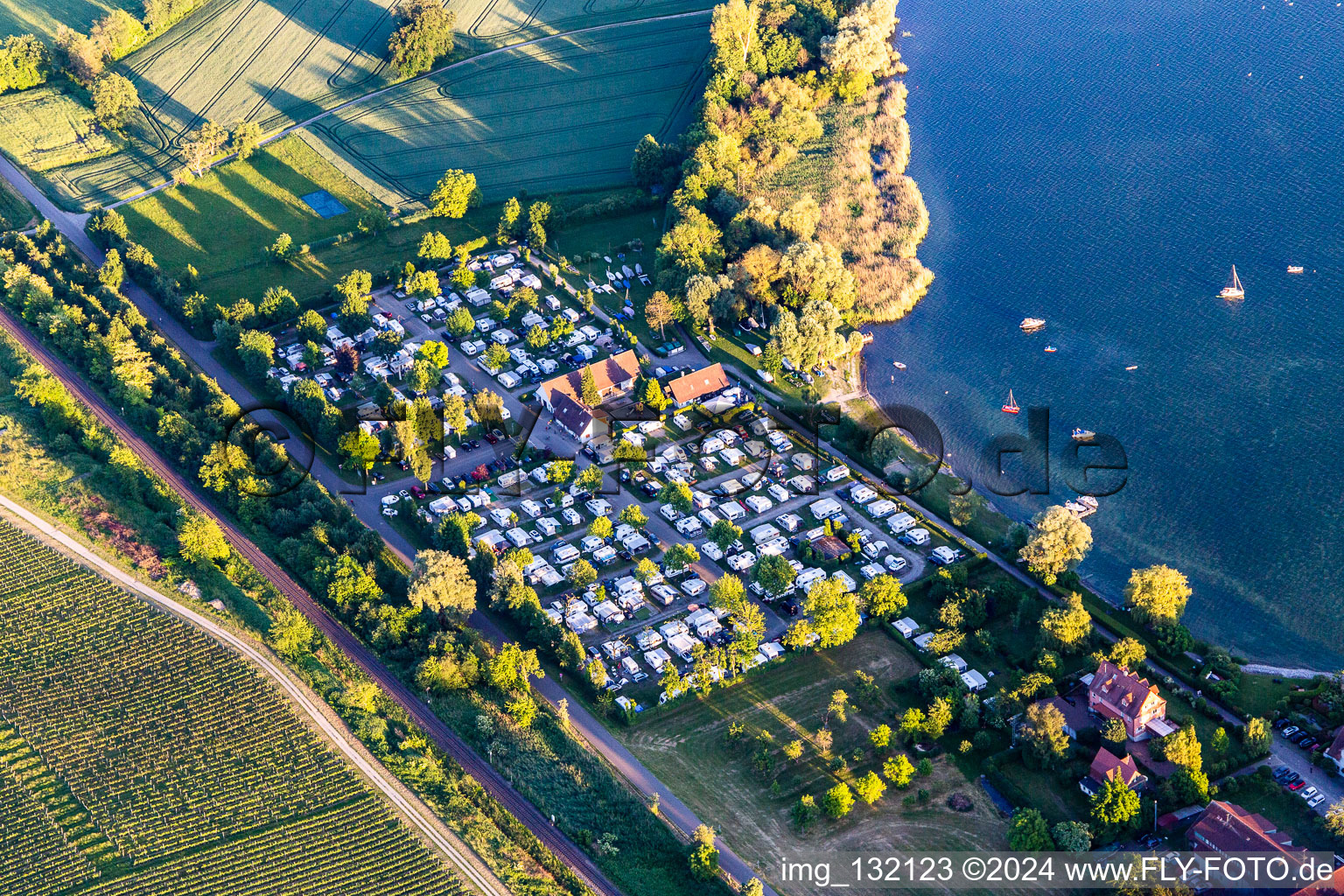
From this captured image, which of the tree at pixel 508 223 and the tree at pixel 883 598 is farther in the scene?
the tree at pixel 508 223

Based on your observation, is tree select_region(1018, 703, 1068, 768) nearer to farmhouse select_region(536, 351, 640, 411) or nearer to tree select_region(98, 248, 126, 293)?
farmhouse select_region(536, 351, 640, 411)

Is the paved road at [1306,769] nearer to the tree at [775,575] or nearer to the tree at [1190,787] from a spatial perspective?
the tree at [1190,787]

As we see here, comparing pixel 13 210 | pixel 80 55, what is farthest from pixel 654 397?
pixel 80 55

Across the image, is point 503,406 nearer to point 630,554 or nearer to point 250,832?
point 630,554

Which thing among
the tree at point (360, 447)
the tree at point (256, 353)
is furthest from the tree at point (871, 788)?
the tree at point (256, 353)

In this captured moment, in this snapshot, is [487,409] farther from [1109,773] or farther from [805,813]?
[1109,773]

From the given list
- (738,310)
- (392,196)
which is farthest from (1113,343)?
(392,196)

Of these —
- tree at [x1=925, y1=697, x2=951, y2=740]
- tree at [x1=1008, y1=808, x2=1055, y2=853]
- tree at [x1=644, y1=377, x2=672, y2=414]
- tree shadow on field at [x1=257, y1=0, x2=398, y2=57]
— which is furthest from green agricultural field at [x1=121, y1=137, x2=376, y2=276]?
tree at [x1=1008, y1=808, x2=1055, y2=853]
